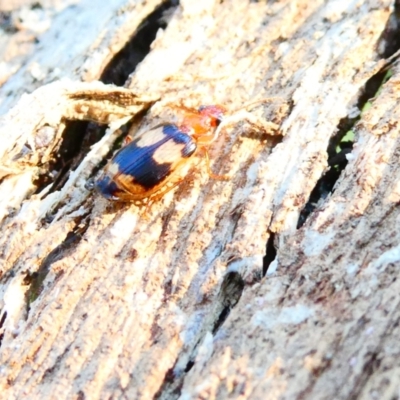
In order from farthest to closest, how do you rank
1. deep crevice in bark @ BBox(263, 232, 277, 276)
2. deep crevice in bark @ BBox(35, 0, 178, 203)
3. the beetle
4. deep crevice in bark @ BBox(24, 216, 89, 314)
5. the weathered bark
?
deep crevice in bark @ BBox(35, 0, 178, 203) → the beetle → deep crevice in bark @ BBox(24, 216, 89, 314) → deep crevice in bark @ BBox(263, 232, 277, 276) → the weathered bark

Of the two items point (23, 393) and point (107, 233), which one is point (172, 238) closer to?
point (107, 233)

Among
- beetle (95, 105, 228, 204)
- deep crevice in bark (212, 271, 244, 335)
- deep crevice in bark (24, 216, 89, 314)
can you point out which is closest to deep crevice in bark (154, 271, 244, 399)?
deep crevice in bark (212, 271, 244, 335)

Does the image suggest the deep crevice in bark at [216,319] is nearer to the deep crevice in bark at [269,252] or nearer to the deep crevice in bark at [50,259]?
the deep crevice in bark at [269,252]

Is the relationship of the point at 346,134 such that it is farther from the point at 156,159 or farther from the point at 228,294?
the point at 228,294

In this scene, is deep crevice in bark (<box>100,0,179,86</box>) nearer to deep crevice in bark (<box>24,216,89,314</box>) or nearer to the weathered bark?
the weathered bark

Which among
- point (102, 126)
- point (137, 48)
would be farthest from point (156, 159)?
point (137, 48)

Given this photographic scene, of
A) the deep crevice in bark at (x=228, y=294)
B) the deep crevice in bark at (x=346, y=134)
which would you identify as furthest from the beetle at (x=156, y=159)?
the deep crevice in bark at (x=228, y=294)
